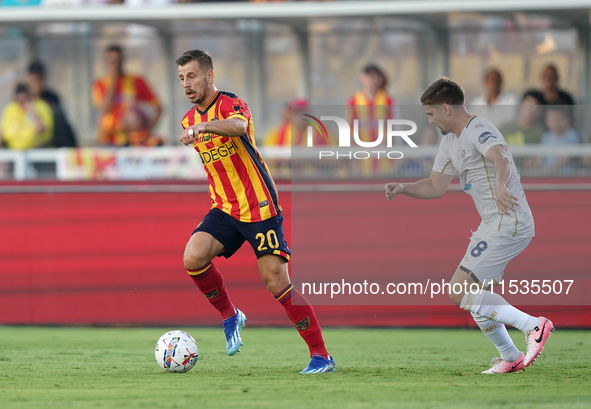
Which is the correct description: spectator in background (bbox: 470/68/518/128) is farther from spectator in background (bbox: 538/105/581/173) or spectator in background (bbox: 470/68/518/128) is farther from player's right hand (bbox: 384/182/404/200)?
player's right hand (bbox: 384/182/404/200)

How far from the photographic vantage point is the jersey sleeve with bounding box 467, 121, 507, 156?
5555 millimetres

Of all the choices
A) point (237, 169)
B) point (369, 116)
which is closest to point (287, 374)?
point (237, 169)

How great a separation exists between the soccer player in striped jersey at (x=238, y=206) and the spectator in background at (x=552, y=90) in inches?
180

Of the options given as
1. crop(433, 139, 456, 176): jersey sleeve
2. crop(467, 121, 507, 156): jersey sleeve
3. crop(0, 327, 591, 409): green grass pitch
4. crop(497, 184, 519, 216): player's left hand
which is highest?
crop(467, 121, 507, 156): jersey sleeve

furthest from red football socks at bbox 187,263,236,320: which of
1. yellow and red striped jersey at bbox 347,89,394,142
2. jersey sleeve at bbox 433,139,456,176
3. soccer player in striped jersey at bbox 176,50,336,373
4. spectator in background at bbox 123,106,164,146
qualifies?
spectator in background at bbox 123,106,164,146

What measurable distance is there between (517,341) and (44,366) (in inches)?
159

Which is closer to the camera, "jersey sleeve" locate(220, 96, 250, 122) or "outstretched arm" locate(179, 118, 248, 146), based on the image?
"outstretched arm" locate(179, 118, 248, 146)

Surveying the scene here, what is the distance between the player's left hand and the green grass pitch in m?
1.07

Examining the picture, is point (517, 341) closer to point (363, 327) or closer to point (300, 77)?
point (363, 327)

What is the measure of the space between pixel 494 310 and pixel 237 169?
1903 millimetres

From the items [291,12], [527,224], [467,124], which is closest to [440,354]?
[527,224]

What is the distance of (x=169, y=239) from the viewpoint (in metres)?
8.73

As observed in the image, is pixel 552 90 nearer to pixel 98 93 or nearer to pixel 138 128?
pixel 138 128

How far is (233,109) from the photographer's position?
5.50 metres
